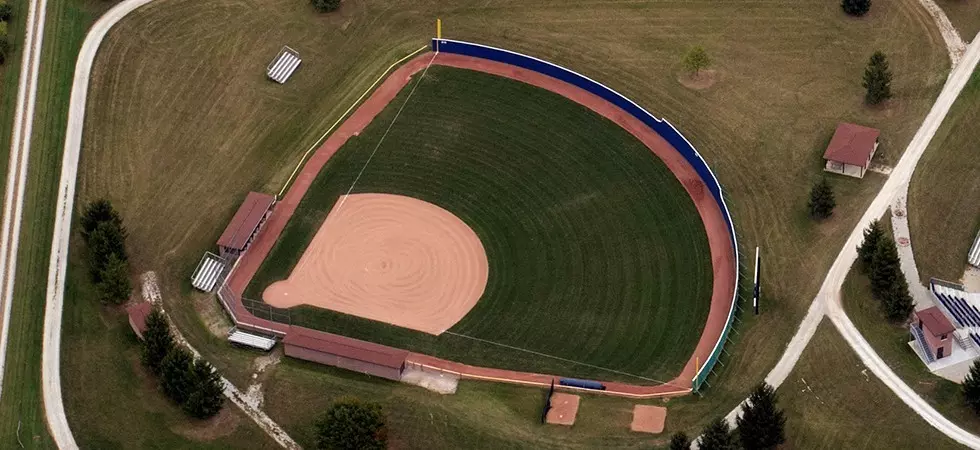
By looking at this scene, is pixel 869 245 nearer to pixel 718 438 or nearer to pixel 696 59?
pixel 718 438

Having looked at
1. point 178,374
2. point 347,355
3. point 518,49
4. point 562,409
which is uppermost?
point 518,49

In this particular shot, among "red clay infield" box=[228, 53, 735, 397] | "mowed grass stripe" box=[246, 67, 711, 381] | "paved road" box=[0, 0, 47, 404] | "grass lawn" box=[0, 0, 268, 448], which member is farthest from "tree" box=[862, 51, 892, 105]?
"paved road" box=[0, 0, 47, 404]

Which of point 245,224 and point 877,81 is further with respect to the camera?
point 877,81

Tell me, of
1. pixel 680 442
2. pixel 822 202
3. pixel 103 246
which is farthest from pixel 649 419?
pixel 103 246

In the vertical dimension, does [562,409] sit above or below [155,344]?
above

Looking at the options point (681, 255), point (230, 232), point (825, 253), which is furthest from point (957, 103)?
point (230, 232)
